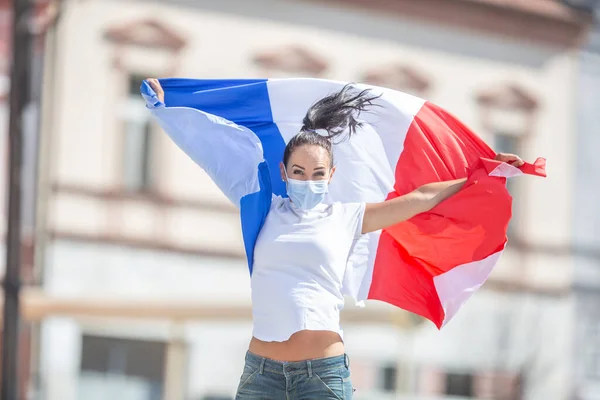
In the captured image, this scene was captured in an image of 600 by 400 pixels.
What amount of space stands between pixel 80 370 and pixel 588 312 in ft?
26.8

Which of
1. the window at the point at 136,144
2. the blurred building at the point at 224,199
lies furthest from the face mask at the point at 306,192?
the window at the point at 136,144

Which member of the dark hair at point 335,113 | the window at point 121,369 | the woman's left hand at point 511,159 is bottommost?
the window at point 121,369

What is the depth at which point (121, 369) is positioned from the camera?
1609cm

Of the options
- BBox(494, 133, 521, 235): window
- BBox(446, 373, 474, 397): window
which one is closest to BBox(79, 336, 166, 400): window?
BBox(446, 373, 474, 397): window

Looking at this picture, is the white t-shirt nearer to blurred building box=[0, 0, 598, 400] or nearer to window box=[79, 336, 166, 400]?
blurred building box=[0, 0, 598, 400]

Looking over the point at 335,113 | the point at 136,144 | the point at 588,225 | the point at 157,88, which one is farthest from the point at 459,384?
the point at 157,88

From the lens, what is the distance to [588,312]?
1916 cm

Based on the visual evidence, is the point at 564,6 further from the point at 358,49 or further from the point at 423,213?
the point at 423,213

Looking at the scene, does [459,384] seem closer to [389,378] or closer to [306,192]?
[389,378]

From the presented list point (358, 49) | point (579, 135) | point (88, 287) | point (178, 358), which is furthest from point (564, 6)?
point (178, 358)

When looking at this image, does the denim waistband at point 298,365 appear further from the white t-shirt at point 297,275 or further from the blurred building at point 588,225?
the blurred building at point 588,225

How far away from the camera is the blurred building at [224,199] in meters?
16.0

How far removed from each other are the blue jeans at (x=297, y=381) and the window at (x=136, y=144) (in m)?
12.3

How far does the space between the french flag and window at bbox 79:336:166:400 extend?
1120 centimetres
